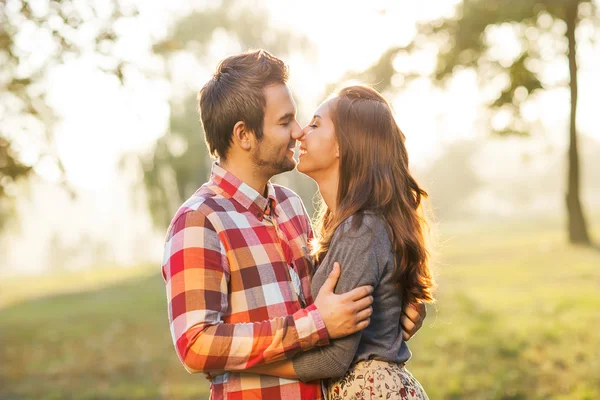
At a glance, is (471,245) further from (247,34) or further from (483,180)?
(483,180)

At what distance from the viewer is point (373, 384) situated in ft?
8.93

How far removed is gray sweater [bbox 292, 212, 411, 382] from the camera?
261 centimetres

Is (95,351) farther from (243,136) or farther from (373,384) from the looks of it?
(373,384)

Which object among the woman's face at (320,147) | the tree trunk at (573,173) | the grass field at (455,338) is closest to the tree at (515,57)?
the tree trunk at (573,173)

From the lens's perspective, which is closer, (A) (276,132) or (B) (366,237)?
(B) (366,237)

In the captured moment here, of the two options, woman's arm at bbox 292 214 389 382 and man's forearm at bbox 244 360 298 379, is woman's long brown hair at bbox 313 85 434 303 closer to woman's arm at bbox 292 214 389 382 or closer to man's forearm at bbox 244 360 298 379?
woman's arm at bbox 292 214 389 382

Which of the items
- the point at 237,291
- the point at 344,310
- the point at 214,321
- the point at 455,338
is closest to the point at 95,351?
the point at 455,338

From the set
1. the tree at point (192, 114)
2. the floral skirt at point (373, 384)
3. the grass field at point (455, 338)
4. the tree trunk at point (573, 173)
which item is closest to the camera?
the floral skirt at point (373, 384)

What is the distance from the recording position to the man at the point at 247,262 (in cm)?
250

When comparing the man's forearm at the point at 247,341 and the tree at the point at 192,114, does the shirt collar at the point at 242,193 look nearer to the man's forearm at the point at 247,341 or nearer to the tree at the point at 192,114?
the man's forearm at the point at 247,341

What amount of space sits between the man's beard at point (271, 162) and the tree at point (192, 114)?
19173 millimetres

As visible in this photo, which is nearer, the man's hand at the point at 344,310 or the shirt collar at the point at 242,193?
the man's hand at the point at 344,310

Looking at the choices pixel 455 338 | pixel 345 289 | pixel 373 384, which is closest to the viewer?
pixel 345 289

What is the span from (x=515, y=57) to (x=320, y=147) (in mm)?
13940
